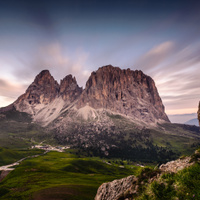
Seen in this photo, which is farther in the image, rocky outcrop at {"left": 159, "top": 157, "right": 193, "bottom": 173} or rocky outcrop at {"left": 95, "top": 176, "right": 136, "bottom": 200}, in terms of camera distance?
rocky outcrop at {"left": 95, "top": 176, "right": 136, "bottom": 200}

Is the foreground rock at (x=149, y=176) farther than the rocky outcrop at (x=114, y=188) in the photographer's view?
No

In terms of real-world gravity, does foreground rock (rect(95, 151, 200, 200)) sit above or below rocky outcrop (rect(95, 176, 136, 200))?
above

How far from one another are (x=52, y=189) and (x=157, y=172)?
62234mm

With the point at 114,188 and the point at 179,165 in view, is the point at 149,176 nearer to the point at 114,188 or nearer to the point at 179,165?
the point at 179,165

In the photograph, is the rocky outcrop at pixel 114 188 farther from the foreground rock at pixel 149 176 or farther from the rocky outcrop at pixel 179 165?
the rocky outcrop at pixel 179 165

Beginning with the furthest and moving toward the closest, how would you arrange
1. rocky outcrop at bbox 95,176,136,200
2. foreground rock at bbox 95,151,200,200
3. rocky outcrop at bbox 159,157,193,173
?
1. rocky outcrop at bbox 95,176,136,200
2. foreground rock at bbox 95,151,200,200
3. rocky outcrop at bbox 159,157,193,173

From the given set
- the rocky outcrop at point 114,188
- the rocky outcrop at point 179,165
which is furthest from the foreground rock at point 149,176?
the rocky outcrop at point 114,188

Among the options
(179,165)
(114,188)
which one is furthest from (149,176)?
(114,188)

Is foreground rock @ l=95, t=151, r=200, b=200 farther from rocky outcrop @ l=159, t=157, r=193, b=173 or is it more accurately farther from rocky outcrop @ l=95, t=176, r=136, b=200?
rocky outcrop @ l=95, t=176, r=136, b=200

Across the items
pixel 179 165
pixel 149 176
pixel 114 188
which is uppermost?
pixel 179 165

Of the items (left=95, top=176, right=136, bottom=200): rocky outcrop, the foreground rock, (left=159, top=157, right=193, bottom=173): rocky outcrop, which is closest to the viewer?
(left=159, top=157, right=193, bottom=173): rocky outcrop

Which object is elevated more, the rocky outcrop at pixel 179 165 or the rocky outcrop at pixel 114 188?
the rocky outcrop at pixel 179 165

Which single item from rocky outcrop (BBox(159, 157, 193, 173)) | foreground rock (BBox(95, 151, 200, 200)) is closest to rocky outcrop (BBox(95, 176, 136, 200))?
foreground rock (BBox(95, 151, 200, 200))

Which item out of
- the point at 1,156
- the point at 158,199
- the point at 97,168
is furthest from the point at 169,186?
the point at 1,156
